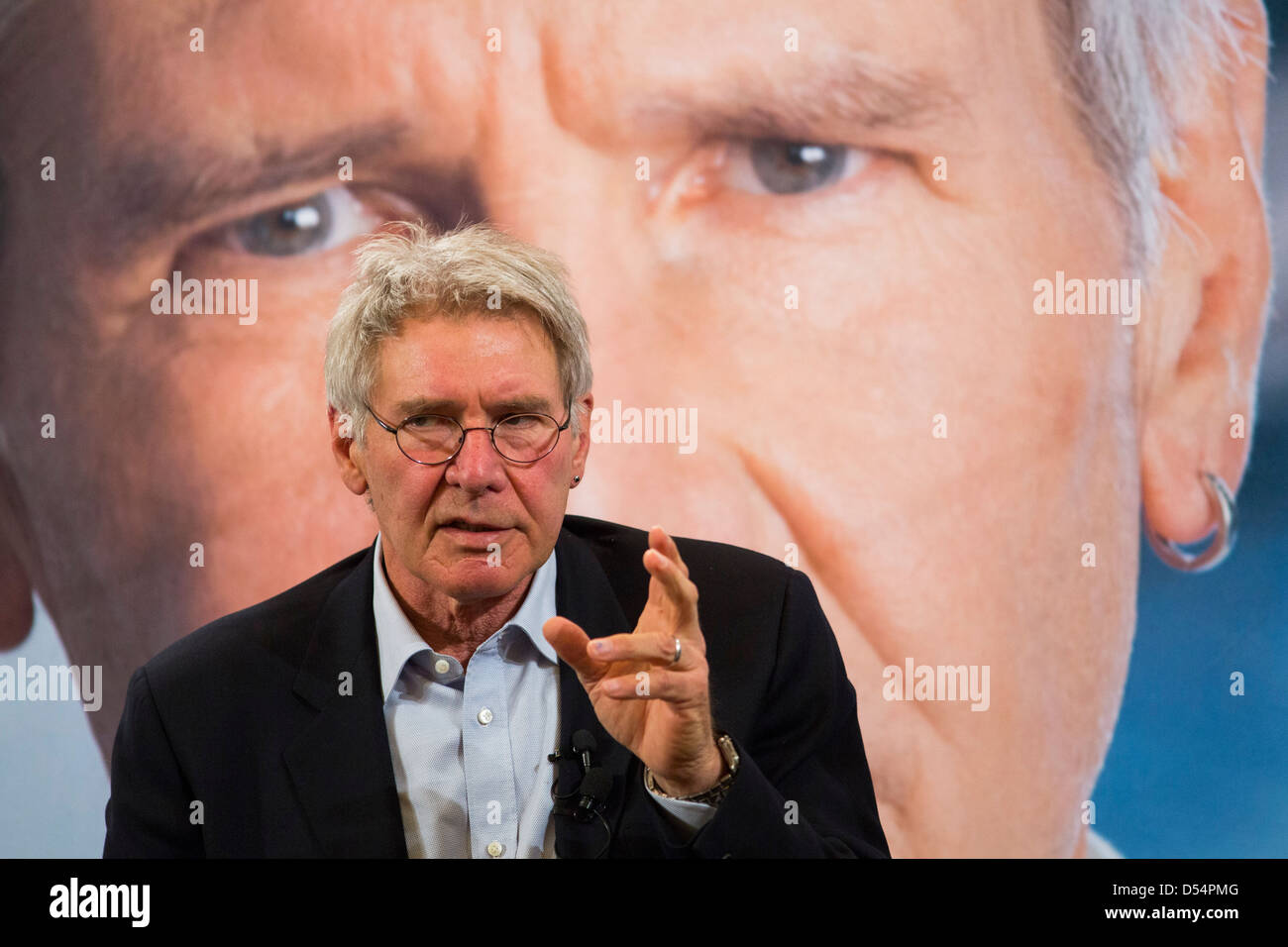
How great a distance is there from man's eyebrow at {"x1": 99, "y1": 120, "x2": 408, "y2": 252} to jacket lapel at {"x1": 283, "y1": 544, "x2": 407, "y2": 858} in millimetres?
1465

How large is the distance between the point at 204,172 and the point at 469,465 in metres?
1.65

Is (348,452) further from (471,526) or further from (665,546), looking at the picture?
(665,546)

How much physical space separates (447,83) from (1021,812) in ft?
7.74

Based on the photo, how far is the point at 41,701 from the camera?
2.77 meters

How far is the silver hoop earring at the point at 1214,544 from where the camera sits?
9.18 ft

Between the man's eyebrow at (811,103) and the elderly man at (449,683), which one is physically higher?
the man's eyebrow at (811,103)

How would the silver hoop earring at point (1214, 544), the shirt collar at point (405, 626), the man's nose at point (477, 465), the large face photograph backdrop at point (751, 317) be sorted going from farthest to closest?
the silver hoop earring at point (1214, 544) → the large face photograph backdrop at point (751, 317) → the shirt collar at point (405, 626) → the man's nose at point (477, 465)

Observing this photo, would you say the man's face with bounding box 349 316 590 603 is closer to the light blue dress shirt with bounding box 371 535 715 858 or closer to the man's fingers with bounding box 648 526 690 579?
the light blue dress shirt with bounding box 371 535 715 858

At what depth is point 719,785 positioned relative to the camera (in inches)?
55.9

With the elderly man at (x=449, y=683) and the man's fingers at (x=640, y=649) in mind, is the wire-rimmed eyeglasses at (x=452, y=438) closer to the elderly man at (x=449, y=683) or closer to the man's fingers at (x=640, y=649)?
the elderly man at (x=449, y=683)

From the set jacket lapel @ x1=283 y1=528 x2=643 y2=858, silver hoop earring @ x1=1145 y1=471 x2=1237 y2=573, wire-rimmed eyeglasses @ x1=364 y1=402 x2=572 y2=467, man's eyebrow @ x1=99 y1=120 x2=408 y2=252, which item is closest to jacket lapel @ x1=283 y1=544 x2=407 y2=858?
jacket lapel @ x1=283 y1=528 x2=643 y2=858

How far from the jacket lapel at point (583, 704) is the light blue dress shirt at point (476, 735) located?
0.04m

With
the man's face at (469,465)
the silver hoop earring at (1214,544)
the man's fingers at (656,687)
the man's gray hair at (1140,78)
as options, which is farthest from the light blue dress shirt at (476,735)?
the man's gray hair at (1140,78)

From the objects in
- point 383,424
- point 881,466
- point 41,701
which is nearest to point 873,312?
point 881,466
